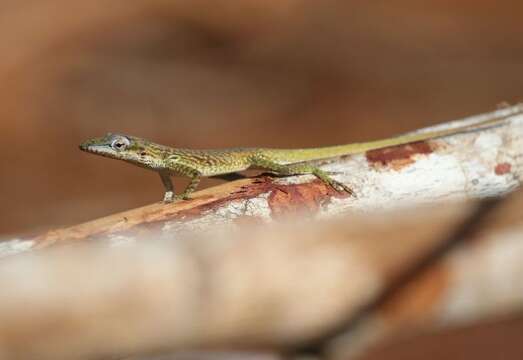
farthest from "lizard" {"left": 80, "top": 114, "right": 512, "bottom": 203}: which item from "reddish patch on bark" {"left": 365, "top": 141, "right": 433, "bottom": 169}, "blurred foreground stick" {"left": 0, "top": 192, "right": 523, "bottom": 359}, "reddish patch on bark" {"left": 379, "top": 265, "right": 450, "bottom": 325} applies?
"blurred foreground stick" {"left": 0, "top": 192, "right": 523, "bottom": 359}

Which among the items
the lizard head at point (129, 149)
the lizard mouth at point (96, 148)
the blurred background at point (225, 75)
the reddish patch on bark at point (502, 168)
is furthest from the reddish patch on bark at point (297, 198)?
the blurred background at point (225, 75)

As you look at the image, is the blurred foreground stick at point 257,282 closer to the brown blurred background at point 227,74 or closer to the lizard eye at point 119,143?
the lizard eye at point 119,143

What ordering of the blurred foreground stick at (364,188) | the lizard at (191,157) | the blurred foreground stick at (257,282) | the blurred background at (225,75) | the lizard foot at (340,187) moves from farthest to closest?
the blurred background at (225,75) < the lizard at (191,157) < the lizard foot at (340,187) < the blurred foreground stick at (364,188) < the blurred foreground stick at (257,282)

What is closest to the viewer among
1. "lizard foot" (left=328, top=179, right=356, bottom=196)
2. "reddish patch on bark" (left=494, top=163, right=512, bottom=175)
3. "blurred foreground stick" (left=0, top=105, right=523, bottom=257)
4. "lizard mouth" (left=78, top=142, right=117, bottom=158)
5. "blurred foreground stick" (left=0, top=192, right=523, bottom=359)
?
"blurred foreground stick" (left=0, top=192, right=523, bottom=359)

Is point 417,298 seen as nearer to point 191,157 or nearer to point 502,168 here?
point 502,168

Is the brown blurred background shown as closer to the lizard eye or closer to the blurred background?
the blurred background

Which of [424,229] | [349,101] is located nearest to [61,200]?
[349,101]

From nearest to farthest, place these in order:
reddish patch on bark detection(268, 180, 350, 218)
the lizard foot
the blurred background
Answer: reddish patch on bark detection(268, 180, 350, 218)
the lizard foot
the blurred background
